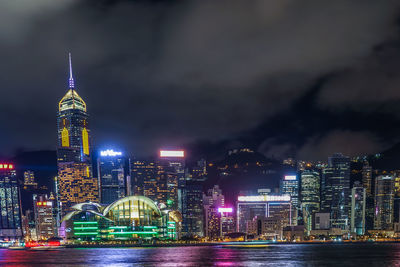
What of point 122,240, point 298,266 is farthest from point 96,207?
point 298,266

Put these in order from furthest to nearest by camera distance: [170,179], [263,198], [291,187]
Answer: [291,187], [170,179], [263,198]

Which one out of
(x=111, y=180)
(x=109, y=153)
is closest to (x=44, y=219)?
(x=111, y=180)

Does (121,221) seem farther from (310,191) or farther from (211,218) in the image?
(310,191)

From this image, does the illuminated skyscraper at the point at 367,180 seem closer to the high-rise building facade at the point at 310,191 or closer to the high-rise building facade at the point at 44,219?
the high-rise building facade at the point at 310,191

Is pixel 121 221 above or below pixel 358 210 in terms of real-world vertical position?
above

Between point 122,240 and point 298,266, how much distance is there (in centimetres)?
6938

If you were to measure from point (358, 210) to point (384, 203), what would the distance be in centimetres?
1021

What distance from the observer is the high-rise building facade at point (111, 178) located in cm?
19225

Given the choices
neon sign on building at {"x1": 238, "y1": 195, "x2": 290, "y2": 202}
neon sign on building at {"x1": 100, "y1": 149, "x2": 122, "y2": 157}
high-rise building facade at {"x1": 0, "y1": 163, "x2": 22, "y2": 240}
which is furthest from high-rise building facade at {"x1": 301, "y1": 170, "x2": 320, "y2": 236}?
high-rise building facade at {"x1": 0, "y1": 163, "x2": 22, "y2": 240}

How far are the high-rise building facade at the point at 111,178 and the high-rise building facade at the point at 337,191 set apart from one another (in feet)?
273

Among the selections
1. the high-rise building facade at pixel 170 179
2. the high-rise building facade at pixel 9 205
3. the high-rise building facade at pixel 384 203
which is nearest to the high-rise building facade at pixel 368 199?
the high-rise building facade at pixel 384 203

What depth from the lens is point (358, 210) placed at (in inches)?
7067

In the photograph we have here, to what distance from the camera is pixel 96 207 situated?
136750mm

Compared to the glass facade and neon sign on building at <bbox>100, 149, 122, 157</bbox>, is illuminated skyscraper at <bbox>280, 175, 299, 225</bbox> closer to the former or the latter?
the glass facade
